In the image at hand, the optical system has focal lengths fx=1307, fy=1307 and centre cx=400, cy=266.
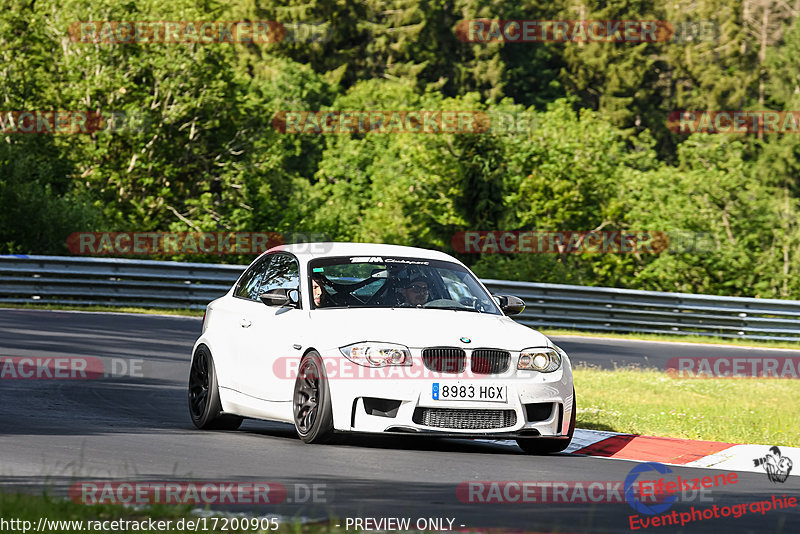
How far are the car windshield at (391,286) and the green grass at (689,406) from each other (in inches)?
83.9

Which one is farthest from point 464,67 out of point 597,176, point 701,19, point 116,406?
point 116,406

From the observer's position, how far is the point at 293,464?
873 centimetres

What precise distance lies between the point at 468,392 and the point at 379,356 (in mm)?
703

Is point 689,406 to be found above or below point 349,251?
below

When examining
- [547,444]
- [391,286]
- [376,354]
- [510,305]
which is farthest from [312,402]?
[510,305]

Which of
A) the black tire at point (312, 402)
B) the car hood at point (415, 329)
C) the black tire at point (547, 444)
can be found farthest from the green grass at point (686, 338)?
the black tire at point (312, 402)

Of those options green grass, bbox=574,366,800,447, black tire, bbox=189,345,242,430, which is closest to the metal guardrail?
green grass, bbox=574,366,800,447

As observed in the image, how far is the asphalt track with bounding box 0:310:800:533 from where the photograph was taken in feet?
23.1

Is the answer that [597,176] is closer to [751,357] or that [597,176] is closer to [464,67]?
[464,67]

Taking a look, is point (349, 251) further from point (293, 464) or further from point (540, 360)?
point (293, 464)

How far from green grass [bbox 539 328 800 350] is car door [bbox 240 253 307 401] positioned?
56.3 ft

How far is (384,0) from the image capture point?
89.6 metres

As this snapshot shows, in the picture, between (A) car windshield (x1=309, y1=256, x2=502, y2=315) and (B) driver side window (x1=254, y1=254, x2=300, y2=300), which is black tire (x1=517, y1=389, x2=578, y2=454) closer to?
(A) car windshield (x1=309, y1=256, x2=502, y2=315)

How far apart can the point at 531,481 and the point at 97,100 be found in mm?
38155
